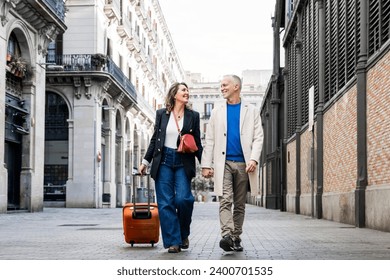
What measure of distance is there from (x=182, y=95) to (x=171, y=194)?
1.07m

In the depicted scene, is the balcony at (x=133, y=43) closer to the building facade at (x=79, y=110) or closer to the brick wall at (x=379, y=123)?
the building facade at (x=79, y=110)

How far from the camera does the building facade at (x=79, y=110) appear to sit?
2447 centimetres

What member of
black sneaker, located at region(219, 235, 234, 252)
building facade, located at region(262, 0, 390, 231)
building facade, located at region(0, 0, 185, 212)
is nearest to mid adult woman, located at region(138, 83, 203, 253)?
black sneaker, located at region(219, 235, 234, 252)

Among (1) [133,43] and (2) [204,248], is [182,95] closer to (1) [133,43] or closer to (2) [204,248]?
(2) [204,248]

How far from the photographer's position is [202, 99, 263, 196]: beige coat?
24.6ft

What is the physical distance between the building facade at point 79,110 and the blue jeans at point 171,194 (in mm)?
15747

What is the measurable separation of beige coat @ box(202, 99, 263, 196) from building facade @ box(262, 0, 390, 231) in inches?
192

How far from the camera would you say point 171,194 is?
7766mm

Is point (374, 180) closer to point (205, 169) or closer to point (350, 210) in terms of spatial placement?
point (350, 210)

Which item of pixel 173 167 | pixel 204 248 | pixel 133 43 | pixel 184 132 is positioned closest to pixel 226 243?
pixel 173 167

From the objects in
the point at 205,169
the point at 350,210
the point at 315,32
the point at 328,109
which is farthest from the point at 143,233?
the point at 315,32

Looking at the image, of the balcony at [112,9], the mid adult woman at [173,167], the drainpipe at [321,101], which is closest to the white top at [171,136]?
the mid adult woman at [173,167]

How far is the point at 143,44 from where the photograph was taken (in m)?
50.5

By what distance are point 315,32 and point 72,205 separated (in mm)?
16190
